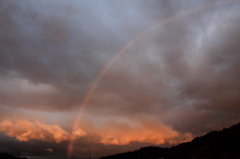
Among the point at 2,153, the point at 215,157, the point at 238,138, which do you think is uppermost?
the point at 2,153

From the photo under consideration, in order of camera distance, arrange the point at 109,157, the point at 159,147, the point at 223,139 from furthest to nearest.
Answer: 1. the point at 159,147
2. the point at 109,157
3. the point at 223,139

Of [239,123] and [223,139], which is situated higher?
[239,123]

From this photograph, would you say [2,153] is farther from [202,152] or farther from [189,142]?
[189,142]

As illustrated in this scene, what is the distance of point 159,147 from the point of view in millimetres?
78812

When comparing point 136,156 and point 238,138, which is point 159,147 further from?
point 238,138

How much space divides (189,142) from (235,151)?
30.9 metres

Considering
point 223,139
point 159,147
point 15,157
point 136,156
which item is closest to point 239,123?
point 223,139

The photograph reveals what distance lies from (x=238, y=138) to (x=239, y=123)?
14849 mm

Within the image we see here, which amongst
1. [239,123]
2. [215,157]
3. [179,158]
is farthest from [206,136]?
[215,157]

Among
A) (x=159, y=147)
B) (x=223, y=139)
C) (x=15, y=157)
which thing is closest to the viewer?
(x=223, y=139)

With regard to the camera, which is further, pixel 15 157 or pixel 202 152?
pixel 15 157

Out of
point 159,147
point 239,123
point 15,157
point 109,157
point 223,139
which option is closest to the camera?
point 223,139

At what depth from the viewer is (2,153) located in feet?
182

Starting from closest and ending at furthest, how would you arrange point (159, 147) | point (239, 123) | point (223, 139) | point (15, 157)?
point (223, 139) → point (239, 123) → point (15, 157) → point (159, 147)
